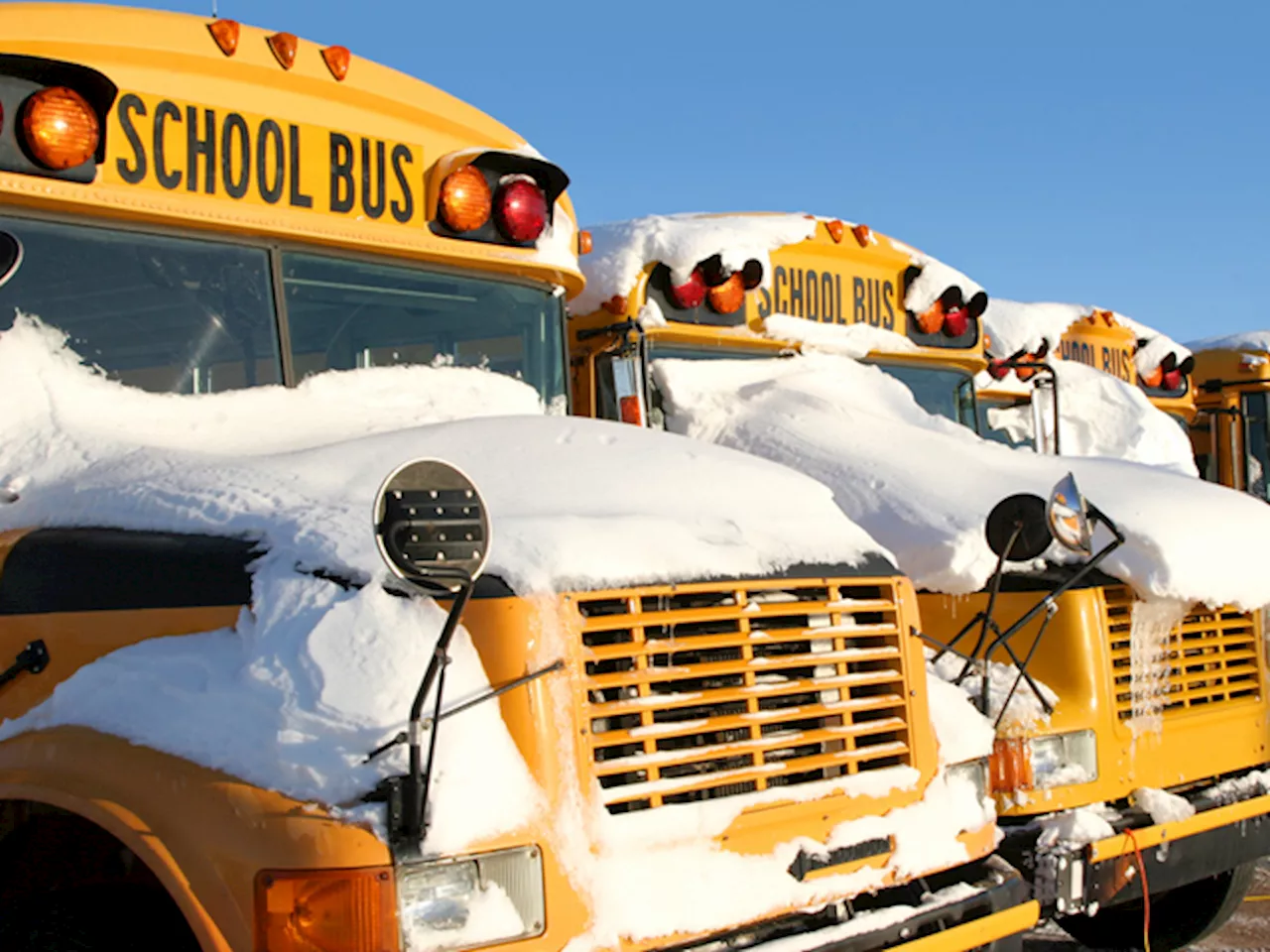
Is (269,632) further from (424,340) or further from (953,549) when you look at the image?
(953,549)

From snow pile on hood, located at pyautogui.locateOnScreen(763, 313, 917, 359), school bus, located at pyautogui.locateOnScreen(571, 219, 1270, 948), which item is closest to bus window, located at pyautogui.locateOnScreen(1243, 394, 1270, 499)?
snow pile on hood, located at pyautogui.locateOnScreen(763, 313, 917, 359)

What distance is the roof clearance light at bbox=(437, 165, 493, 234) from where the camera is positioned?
4266mm

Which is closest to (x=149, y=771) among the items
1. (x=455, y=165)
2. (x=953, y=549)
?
(x=455, y=165)

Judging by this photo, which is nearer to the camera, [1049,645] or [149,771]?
[149,771]

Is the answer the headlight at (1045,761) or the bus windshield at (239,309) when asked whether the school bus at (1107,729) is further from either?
the bus windshield at (239,309)

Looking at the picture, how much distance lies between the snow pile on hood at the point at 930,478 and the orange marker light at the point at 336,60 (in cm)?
189

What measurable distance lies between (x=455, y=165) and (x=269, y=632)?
2138mm

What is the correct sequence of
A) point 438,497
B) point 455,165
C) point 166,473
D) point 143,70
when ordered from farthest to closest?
point 455,165
point 143,70
point 166,473
point 438,497

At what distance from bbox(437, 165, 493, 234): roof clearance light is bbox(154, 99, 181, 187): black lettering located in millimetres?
851

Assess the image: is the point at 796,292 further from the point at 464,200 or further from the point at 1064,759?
the point at 1064,759

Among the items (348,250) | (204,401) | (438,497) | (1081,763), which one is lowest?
(1081,763)

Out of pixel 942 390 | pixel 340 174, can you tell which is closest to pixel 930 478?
pixel 942 390

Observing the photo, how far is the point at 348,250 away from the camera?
4.03 metres

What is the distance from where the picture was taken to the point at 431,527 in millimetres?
2387
